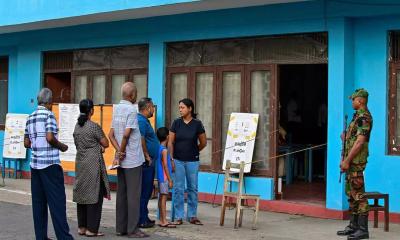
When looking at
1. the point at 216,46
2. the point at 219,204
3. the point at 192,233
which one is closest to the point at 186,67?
the point at 216,46

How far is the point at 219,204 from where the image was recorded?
11.8 metres

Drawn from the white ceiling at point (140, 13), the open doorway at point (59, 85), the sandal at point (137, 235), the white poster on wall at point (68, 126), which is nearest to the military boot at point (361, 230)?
the sandal at point (137, 235)

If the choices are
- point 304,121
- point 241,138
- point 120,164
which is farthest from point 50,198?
point 304,121

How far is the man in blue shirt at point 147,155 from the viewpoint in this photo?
29.4 ft

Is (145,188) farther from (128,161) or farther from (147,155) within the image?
(128,161)

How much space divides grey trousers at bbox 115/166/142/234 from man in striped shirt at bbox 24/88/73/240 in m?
Result: 1.03

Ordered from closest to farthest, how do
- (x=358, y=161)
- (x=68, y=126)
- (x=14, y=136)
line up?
(x=358, y=161)
(x=68, y=126)
(x=14, y=136)

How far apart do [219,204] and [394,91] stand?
12.2ft

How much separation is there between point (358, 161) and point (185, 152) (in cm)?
246

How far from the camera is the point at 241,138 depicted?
38.2ft

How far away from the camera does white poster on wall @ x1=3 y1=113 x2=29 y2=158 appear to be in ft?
51.9

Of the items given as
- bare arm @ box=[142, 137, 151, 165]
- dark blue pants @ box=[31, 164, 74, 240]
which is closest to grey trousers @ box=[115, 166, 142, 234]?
bare arm @ box=[142, 137, 151, 165]

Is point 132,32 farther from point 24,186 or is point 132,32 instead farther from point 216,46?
point 24,186

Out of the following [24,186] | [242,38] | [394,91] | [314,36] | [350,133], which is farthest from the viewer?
[24,186]
